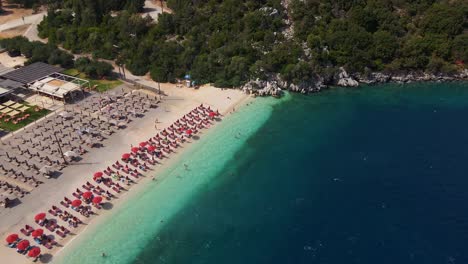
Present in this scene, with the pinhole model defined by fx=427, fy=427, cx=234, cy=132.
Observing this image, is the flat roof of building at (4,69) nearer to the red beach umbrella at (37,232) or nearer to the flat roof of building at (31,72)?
the flat roof of building at (31,72)

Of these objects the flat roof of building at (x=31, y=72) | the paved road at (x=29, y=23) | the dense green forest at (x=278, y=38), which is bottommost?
the flat roof of building at (x=31, y=72)

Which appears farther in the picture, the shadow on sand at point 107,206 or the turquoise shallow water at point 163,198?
the shadow on sand at point 107,206

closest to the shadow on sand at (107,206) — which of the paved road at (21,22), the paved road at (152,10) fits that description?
the paved road at (152,10)

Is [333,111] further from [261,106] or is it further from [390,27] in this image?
[390,27]

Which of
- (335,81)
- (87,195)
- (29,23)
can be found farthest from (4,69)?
(335,81)

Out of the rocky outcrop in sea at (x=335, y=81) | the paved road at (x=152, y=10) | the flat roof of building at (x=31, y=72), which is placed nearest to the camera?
the rocky outcrop in sea at (x=335, y=81)

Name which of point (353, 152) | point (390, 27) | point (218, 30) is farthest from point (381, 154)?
point (218, 30)

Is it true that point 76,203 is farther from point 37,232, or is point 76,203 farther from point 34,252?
point 34,252
